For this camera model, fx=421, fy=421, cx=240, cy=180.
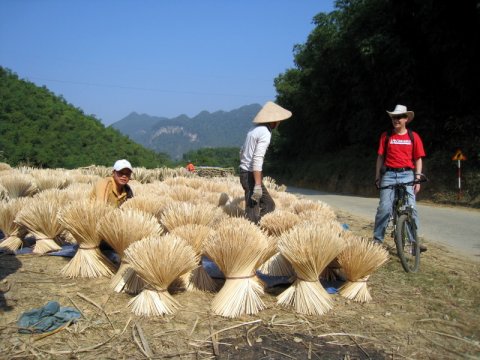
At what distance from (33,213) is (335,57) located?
692 inches

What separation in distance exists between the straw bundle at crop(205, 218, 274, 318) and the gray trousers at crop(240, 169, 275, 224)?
4.23 feet

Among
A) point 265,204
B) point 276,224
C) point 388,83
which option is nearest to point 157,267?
point 276,224

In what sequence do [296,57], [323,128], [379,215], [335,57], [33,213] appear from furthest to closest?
[296,57]
[323,128]
[335,57]
[379,215]
[33,213]

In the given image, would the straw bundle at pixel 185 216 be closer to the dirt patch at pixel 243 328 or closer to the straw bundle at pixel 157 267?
the dirt patch at pixel 243 328

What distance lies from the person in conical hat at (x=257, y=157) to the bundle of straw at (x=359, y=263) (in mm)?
1189

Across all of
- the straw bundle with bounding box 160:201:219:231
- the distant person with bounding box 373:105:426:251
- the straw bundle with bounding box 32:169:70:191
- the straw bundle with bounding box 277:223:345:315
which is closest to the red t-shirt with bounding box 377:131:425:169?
the distant person with bounding box 373:105:426:251

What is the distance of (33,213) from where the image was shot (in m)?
3.43

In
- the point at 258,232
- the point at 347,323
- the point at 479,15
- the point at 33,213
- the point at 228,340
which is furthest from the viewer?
the point at 479,15

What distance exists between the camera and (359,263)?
2.75 metres

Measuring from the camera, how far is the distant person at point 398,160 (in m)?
4.04

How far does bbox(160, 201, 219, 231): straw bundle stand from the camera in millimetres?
3229

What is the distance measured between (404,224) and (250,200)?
58.4 inches

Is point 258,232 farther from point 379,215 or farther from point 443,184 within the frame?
point 443,184

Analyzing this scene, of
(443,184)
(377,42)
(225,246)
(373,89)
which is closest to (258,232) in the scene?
(225,246)
